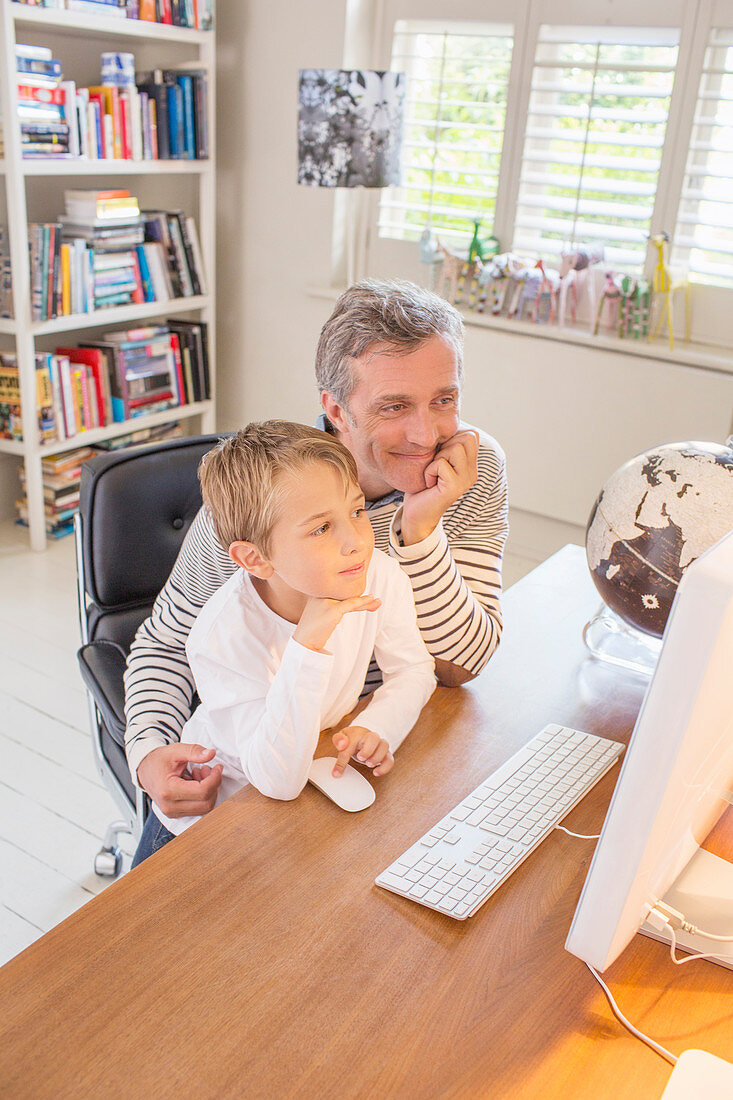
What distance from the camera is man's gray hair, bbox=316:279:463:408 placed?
1.29 m

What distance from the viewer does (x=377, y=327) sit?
1.30 meters

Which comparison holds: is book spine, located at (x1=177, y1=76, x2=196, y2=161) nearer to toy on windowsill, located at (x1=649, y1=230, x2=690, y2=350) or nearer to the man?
toy on windowsill, located at (x1=649, y1=230, x2=690, y2=350)

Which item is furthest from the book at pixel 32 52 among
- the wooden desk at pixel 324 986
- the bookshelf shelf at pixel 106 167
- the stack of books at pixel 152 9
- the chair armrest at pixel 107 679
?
the wooden desk at pixel 324 986

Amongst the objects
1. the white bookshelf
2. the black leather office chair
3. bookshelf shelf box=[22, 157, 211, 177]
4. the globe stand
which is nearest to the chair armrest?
the black leather office chair

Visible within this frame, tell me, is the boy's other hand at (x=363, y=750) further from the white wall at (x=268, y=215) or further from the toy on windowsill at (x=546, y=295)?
the white wall at (x=268, y=215)

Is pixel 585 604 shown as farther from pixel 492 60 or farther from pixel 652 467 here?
pixel 492 60

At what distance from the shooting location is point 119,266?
11.2 feet

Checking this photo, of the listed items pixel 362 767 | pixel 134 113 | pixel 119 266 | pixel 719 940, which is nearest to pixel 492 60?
pixel 134 113

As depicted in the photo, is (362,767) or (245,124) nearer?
(362,767)

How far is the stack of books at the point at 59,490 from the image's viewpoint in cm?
336

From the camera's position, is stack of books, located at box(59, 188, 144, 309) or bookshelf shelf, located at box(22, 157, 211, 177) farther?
stack of books, located at box(59, 188, 144, 309)

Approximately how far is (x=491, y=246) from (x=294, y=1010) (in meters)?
3.16

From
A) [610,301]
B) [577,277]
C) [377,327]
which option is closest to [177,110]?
[577,277]

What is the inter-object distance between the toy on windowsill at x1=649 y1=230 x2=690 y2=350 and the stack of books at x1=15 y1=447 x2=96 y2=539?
206 cm
